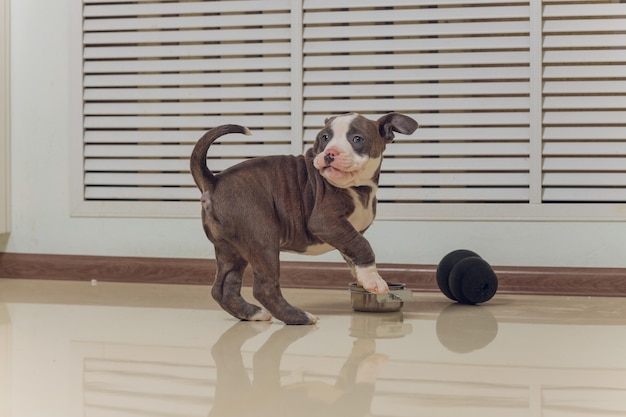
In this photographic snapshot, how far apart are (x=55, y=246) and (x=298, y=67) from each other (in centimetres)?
107

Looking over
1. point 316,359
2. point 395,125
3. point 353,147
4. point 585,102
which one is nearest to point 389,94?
point 585,102

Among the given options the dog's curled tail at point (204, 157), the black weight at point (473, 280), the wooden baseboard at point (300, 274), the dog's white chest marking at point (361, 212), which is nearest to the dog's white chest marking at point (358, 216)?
the dog's white chest marking at point (361, 212)

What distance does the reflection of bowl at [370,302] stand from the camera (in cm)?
245

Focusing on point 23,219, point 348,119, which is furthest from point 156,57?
point 348,119

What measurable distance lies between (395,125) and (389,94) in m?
0.73

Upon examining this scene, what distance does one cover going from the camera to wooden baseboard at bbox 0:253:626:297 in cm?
281

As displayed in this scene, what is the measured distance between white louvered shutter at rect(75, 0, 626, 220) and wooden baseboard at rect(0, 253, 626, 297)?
0.17 m

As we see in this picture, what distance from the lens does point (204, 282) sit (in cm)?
304

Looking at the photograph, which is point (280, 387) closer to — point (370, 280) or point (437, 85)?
point (370, 280)

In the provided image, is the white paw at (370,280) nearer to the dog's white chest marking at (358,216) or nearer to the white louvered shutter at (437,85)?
the dog's white chest marking at (358,216)

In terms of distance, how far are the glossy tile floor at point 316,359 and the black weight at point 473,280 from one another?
4 centimetres

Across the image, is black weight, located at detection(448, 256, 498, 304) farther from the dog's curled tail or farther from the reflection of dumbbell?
the dog's curled tail

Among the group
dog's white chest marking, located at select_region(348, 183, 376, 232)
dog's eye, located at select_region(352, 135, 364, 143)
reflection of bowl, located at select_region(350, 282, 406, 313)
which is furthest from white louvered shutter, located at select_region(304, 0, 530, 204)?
dog's eye, located at select_region(352, 135, 364, 143)

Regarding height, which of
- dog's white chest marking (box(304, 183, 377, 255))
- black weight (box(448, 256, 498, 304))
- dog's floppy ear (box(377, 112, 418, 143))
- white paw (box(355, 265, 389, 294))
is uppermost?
dog's floppy ear (box(377, 112, 418, 143))
